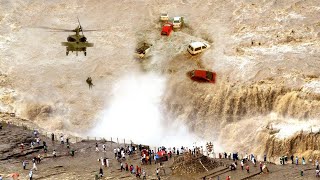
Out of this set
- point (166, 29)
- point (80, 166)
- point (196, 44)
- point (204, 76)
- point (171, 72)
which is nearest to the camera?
point (80, 166)

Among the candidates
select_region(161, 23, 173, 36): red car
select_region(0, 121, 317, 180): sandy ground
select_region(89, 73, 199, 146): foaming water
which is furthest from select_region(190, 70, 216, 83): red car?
select_region(0, 121, 317, 180): sandy ground

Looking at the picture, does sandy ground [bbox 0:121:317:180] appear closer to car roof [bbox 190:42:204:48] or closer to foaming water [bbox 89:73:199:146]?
foaming water [bbox 89:73:199:146]

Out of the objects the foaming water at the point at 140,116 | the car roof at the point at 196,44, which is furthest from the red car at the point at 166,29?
the foaming water at the point at 140,116

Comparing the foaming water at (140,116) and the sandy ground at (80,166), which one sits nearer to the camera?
the sandy ground at (80,166)

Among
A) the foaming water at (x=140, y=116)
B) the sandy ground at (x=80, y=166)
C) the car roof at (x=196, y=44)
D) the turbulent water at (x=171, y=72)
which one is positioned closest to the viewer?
the sandy ground at (x=80, y=166)

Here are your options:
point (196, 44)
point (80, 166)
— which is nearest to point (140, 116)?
point (196, 44)

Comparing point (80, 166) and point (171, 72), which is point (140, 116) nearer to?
point (171, 72)

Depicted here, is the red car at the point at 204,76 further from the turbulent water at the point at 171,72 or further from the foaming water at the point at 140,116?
the foaming water at the point at 140,116

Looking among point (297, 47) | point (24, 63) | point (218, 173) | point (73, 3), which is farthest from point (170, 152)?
point (73, 3)

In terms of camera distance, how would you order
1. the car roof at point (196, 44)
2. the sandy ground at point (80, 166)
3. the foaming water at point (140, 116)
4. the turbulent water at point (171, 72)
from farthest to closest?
the car roof at point (196, 44) < the foaming water at point (140, 116) < the turbulent water at point (171, 72) < the sandy ground at point (80, 166)
